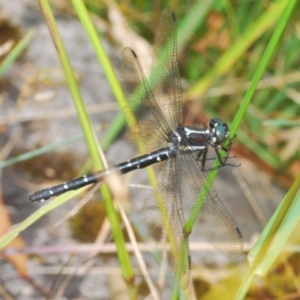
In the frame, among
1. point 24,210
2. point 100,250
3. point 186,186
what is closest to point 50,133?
point 24,210

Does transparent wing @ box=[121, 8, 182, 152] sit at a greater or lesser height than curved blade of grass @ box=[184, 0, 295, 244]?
lesser

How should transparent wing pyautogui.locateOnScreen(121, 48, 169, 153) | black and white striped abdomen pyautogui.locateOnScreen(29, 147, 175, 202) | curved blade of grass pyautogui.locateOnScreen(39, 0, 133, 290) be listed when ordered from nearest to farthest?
curved blade of grass pyautogui.locateOnScreen(39, 0, 133, 290) < black and white striped abdomen pyautogui.locateOnScreen(29, 147, 175, 202) < transparent wing pyautogui.locateOnScreen(121, 48, 169, 153)

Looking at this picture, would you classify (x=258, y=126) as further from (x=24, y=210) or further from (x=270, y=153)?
(x=24, y=210)

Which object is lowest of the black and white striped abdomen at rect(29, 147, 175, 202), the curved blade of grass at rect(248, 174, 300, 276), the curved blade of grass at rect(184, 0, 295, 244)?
the black and white striped abdomen at rect(29, 147, 175, 202)

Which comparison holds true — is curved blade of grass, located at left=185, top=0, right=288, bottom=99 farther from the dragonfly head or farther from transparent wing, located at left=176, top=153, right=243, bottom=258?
transparent wing, located at left=176, top=153, right=243, bottom=258

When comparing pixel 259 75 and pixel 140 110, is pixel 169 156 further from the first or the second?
pixel 259 75

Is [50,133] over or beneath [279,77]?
over

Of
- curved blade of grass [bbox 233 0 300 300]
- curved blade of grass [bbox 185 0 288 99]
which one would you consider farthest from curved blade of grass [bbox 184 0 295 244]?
curved blade of grass [bbox 185 0 288 99]
